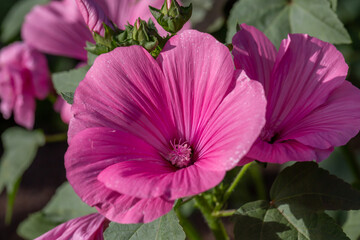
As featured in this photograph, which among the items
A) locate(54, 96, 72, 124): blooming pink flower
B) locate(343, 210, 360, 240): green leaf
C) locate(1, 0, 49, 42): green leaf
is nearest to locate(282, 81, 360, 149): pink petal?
locate(343, 210, 360, 240): green leaf

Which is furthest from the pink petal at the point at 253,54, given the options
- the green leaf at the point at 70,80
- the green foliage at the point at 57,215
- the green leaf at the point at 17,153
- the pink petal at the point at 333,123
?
the green leaf at the point at 17,153

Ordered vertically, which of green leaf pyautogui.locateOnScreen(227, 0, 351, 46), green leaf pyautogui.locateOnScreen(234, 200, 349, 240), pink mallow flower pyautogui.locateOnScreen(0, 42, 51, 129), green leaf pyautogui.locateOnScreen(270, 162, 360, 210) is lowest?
pink mallow flower pyautogui.locateOnScreen(0, 42, 51, 129)

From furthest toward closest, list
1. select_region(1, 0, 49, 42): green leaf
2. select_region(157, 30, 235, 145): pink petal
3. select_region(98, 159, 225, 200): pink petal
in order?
select_region(1, 0, 49, 42): green leaf → select_region(157, 30, 235, 145): pink petal → select_region(98, 159, 225, 200): pink petal

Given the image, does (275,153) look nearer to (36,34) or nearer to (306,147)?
(306,147)

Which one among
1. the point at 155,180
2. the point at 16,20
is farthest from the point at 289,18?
the point at 16,20

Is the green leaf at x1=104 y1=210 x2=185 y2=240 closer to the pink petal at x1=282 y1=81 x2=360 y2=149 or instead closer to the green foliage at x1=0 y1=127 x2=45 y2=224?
the pink petal at x1=282 y1=81 x2=360 y2=149

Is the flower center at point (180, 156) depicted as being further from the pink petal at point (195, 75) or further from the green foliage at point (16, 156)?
the green foliage at point (16, 156)

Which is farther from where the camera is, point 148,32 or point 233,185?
point 233,185

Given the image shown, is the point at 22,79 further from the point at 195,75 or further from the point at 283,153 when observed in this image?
the point at 283,153
